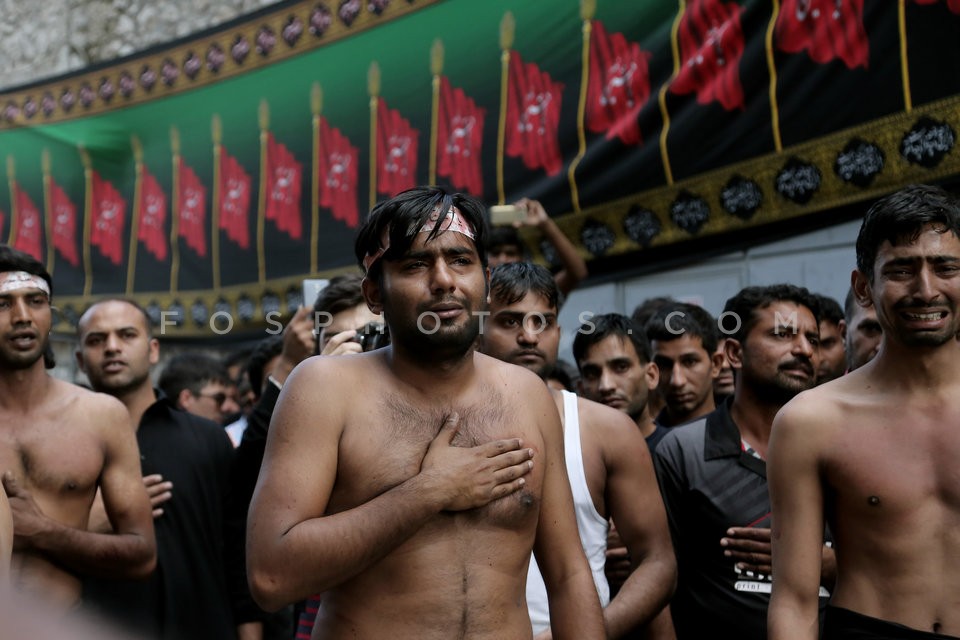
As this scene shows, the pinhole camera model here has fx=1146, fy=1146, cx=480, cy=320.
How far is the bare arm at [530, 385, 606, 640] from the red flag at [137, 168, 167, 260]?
716 cm

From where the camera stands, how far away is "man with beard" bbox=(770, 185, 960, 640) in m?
2.38

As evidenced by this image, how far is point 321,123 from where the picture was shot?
7.90 metres

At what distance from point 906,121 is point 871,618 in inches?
111

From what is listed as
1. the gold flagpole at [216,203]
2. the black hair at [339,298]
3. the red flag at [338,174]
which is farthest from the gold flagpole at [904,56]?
the gold flagpole at [216,203]

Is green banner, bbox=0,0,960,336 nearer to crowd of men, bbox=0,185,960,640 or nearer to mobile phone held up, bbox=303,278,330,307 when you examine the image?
crowd of men, bbox=0,185,960,640

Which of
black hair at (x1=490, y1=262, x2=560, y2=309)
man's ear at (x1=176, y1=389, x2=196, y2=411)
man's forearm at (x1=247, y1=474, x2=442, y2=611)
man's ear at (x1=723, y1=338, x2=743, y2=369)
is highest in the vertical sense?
black hair at (x1=490, y1=262, x2=560, y2=309)

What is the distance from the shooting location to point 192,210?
8.88m

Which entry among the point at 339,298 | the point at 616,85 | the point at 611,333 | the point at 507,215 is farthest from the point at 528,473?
the point at 616,85

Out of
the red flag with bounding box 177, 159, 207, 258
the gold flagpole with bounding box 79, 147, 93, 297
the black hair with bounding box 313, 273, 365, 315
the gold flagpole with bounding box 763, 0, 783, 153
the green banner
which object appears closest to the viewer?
the black hair with bounding box 313, 273, 365, 315

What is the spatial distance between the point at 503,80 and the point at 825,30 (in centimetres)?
218

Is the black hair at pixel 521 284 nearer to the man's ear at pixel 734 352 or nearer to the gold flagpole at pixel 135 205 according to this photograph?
the man's ear at pixel 734 352

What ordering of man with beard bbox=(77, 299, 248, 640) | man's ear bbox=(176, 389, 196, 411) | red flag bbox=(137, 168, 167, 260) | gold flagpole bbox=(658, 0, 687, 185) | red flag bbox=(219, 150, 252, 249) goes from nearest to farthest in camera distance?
man with beard bbox=(77, 299, 248, 640), gold flagpole bbox=(658, 0, 687, 185), man's ear bbox=(176, 389, 196, 411), red flag bbox=(219, 150, 252, 249), red flag bbox=(137, 168, 167, 260)

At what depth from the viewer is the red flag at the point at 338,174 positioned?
7652 mm

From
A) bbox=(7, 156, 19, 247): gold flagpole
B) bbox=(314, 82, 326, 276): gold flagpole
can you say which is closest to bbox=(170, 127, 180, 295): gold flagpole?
bbox=(314, 82, 326, 276): gold flagpole
